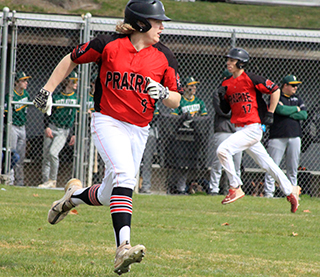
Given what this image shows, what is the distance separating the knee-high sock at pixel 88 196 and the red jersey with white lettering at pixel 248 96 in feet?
14.4

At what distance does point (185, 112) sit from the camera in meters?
10.8

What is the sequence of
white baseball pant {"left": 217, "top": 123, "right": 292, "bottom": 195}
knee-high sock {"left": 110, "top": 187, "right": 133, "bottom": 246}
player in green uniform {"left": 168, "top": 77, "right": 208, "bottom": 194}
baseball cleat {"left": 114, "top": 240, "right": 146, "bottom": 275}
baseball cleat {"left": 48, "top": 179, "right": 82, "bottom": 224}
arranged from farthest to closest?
1. player in green uniform {"left": 168, "top": 77, "right": 208, "bottom": 194}
2. white baseball pant {"left": 217, "top": 123, "right": 292, "bottom": 195}
3. baseball cleat {"left": 48, "top": 179, "right": 82, "bottom": 224}
4. knee-high sock {"left": 110, "top": 187, "right": 133, "bottom": 246}
5. baseball cleat {"left": 114, "top": 240, "right": 146, "bottom": 275}

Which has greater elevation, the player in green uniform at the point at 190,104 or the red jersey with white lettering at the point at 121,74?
the red jersey with white lettering at the point at 121,74

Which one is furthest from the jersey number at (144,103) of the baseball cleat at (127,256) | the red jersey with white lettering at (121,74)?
the baseball cleat at (127,256)

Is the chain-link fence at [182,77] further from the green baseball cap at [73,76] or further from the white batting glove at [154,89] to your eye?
the white batting glove at [154,89]

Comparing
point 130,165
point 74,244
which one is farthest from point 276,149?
point 130,165

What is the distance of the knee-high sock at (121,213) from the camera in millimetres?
3955

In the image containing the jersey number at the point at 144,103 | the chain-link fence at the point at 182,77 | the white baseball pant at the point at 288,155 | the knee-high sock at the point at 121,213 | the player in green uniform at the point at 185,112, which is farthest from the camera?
the player in green uniform at the point at 185,112

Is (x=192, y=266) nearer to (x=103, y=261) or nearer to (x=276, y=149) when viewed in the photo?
(x=103, y=261)

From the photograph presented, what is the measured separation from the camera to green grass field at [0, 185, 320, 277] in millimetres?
4617

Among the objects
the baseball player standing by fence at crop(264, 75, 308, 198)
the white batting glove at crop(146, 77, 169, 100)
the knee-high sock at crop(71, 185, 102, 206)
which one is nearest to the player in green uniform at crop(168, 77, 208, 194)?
the baseball player standing by fence at crop(264, 75, 308, 198)

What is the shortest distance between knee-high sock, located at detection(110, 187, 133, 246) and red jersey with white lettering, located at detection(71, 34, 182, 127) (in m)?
0.72

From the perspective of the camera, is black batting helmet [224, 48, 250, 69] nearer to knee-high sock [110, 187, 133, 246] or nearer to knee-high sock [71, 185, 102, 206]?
knee-high sock [71, 185, 102, 206]

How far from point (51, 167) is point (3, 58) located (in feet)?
7.46
